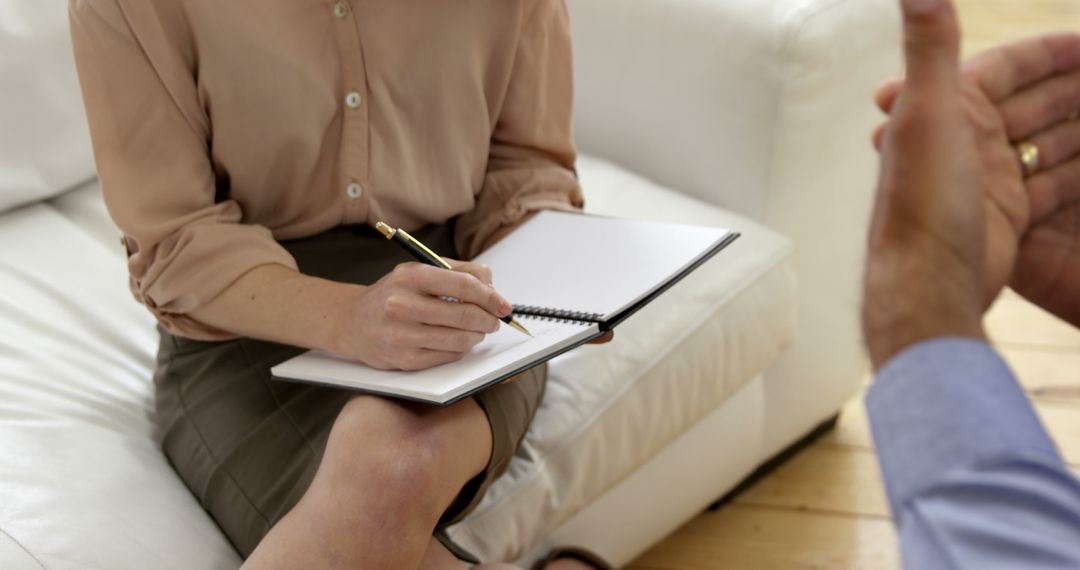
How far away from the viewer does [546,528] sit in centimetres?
120

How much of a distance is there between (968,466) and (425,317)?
18.0 inches

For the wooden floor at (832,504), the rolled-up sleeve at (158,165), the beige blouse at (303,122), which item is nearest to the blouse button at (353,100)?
the beige blouse at (303,122)

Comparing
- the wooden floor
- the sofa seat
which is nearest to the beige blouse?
the sofa seat

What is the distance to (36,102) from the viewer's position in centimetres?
139

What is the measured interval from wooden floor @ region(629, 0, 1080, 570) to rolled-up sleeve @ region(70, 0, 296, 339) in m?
0.70

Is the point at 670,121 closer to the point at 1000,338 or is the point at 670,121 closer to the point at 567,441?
the point at 567,441

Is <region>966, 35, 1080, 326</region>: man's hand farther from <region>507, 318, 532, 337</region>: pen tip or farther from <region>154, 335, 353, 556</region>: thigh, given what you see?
<region>154, 335, 353, 556</region>: thigh

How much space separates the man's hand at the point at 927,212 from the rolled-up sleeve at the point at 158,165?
22.5 inches

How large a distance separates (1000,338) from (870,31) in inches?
28.2

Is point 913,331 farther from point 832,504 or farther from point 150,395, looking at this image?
→ point 832,504

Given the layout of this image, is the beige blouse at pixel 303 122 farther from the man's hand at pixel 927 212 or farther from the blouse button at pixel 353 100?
the man's hand at pixel 927 212

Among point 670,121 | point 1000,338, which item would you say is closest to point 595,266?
point 670,121

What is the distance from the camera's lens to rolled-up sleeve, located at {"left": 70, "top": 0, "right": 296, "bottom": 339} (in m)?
1.00

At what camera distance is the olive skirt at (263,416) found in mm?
1004
